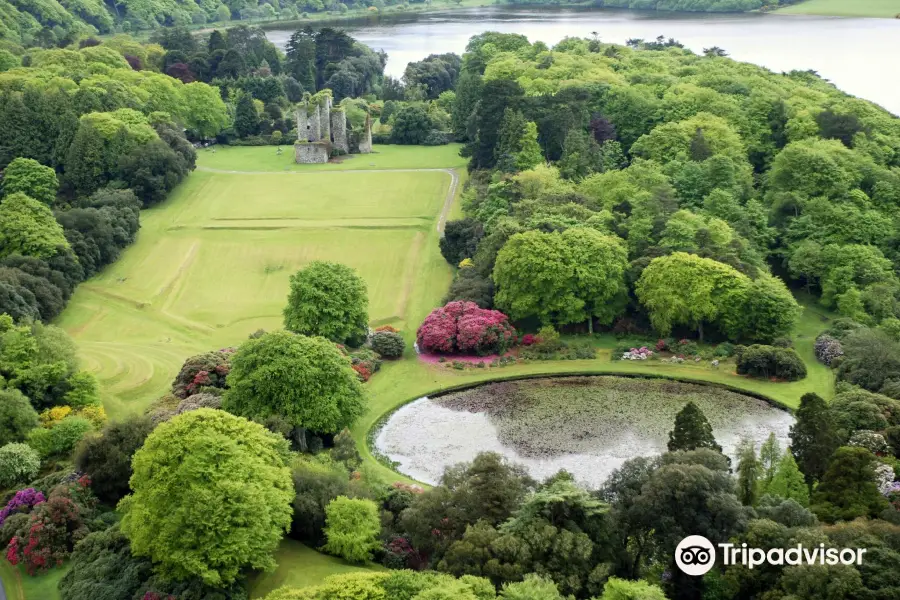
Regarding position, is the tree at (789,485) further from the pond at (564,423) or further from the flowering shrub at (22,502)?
the flowering shrub at (22,502)

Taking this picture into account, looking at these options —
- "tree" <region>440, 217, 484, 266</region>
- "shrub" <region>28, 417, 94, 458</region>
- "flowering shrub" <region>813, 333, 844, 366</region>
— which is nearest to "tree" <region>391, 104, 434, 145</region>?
"tree" <region>440, 217, 484, 266</region>

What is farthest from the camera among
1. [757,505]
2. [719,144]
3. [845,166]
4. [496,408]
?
[719,144]

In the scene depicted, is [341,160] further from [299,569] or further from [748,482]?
[748,482]

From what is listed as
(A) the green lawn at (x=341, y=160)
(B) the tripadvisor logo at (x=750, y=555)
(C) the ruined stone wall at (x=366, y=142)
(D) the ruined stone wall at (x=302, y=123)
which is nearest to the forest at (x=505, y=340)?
(B) the tripadvisor logo at (x=750, y=555)

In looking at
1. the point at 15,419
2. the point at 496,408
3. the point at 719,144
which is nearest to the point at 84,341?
the point at 15,419

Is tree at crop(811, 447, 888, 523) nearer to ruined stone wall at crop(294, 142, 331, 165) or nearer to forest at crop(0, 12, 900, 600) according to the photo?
forest at crop(0, 12, 900, 600)

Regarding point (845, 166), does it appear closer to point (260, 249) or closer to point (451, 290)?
point (451, 290)
